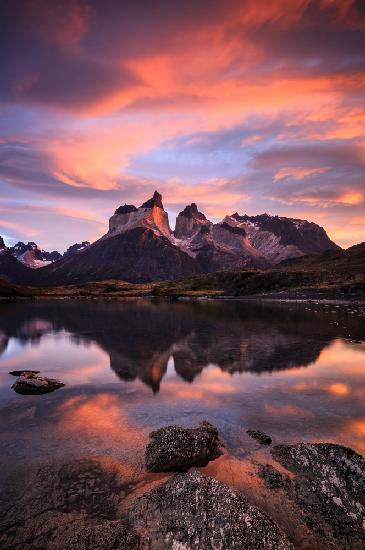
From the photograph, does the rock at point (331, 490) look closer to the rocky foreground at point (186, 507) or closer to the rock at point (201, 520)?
the rocky foreground at point (186, 507)

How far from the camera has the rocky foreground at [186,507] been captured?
1145cm

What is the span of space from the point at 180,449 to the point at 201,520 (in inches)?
217

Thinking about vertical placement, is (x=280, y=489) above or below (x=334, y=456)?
below

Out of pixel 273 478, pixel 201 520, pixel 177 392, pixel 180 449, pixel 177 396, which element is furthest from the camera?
pixel 177 392

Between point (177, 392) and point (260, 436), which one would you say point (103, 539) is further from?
point (177, 392)

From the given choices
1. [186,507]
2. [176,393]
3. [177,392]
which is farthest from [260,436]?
[177,392]

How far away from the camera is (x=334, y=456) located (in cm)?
1535

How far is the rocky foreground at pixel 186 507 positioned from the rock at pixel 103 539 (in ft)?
0.10

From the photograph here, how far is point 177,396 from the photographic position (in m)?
27.8

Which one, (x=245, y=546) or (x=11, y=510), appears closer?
(x=245, y=546)

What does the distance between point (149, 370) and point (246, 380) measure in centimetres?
983

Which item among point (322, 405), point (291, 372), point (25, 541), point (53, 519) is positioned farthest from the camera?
point (291, 372)

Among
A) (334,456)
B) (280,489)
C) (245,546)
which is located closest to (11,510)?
(245,546)

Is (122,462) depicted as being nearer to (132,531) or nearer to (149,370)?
(132,531)
